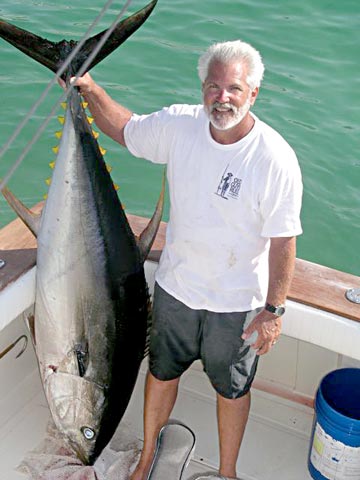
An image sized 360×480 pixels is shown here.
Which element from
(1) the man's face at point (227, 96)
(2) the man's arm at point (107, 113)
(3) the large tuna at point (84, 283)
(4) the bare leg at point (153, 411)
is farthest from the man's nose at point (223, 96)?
(4) the bare leg at point (153, 411)

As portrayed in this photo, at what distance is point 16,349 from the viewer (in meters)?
2.88

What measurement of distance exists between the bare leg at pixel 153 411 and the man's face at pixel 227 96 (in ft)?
3.31

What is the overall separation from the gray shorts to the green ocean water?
2227 millimetres

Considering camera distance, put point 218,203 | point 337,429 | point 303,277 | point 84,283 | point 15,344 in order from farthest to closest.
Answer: point 15,344, point 303,277, point 337,429, point 84,283, point 218,203

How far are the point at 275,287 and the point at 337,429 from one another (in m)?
0.61

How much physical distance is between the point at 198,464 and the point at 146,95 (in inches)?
149

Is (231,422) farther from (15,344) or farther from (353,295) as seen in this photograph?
(15,344)

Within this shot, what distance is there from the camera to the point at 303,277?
2660 millimetres

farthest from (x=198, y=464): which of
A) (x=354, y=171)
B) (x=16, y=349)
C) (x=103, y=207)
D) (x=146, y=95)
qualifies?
(x=146, y=95)

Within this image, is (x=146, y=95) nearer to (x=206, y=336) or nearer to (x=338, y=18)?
(x=338, y=18)

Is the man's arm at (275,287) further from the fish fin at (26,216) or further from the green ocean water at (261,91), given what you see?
Answer: the green ocean water at (261,91)

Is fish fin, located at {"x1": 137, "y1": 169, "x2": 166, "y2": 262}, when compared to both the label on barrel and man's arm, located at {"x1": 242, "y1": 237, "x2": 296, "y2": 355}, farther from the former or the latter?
the label on barrel

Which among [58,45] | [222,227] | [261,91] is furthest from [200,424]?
[261,91]

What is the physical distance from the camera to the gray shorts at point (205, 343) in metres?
2.43
